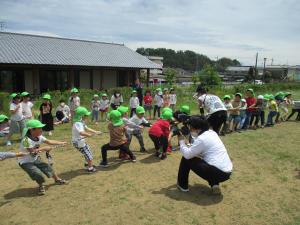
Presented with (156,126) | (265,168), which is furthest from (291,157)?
(156,126)

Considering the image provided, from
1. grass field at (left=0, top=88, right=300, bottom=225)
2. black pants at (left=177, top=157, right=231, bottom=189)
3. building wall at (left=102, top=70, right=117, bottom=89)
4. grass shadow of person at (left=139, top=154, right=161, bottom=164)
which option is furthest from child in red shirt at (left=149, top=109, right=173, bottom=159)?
building wall at (left=102, top=70, right=117, bottom=89)

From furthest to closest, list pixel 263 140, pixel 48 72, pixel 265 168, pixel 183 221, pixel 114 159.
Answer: pixel 48 72
pixel 263 140
pixel 114 159
pixel 265 168
pixel 183 221

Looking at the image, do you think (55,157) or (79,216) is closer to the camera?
(79,216)

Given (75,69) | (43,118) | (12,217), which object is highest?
(75,69)

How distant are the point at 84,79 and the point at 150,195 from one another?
2023 centimetres

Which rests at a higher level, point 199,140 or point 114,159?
point 199,140

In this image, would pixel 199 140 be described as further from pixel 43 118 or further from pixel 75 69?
pixel 75 69

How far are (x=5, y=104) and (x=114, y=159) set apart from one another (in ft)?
30.6

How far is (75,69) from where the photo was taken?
77.2 feet

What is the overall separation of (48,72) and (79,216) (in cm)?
1978

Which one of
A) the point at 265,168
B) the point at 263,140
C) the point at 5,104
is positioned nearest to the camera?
the point at 265,168

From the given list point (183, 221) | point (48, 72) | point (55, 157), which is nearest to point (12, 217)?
point (183, 221)

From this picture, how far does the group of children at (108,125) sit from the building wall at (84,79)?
37.1 feet

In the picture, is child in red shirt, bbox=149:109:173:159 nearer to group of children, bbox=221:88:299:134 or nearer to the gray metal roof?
group of children, bbox=221:88:299:134
